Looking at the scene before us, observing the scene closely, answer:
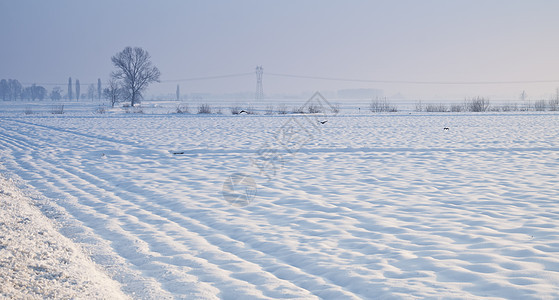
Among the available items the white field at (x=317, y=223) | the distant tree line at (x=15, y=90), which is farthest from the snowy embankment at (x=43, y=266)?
→ the distant tree line at (x=15, y=90)

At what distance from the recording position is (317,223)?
615 centimetres

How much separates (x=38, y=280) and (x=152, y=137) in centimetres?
1557

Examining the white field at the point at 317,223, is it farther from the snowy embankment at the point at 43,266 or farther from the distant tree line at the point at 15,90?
the distant tree line at the point at 15,90

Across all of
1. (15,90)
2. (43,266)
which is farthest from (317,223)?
(15,90)

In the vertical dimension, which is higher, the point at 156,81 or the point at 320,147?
the point at 156,81

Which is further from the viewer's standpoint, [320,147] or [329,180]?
[320,147]

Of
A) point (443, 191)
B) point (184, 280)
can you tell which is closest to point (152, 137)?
point (443, 191)

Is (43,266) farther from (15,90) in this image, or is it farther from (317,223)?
(15,90)

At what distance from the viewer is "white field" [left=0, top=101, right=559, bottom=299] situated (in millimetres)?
4148

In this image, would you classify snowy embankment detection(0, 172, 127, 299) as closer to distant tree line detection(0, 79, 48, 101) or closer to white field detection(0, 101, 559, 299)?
white field detection(0, 101, 559, 299)

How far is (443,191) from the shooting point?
26.3 feet

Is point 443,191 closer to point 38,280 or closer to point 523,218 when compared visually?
point 523,218

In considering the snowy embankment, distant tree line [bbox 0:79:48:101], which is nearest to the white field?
the snowy embankment

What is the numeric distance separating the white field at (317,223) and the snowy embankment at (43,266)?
0.62ft
